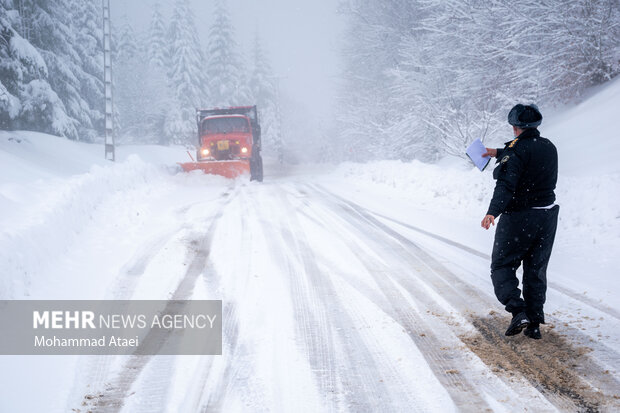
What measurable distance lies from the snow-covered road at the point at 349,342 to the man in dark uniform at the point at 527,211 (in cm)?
30

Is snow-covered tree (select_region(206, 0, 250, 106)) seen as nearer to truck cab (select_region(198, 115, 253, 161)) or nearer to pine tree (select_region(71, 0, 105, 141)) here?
pine tree (select_region(71, 0, 105, 141))

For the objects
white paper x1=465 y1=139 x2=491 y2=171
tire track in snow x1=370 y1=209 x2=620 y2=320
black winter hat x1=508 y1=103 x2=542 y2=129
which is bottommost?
tire track in snow x1=370 y1=209 x2=620 y2=320

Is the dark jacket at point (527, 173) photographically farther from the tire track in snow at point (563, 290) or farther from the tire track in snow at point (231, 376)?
the tire track in snow at point (231, 376)

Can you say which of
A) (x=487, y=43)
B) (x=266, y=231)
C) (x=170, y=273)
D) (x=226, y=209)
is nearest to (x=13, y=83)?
(x=226, y=209)

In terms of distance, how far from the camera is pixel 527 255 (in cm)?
351

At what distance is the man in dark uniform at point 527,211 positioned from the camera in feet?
11.1

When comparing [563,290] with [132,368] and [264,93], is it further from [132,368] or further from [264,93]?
[264,93]

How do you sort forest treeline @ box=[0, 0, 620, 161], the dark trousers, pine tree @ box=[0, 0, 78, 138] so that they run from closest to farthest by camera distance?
the dark trousers < forest treeline @ box=[0, 0, 620, 161] < pine tree @ box=[0, 0, 78, 138]

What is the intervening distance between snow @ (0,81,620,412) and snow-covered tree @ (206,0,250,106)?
110 ft

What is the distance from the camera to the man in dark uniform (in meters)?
3.37

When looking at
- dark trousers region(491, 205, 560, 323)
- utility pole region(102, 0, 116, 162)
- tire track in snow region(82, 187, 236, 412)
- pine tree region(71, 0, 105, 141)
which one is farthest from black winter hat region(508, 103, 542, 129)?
pine tree region(71, 0, 105, 141)

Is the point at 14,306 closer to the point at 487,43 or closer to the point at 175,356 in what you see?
the point at 175,356

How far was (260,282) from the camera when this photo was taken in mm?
4730

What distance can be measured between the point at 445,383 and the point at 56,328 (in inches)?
126
